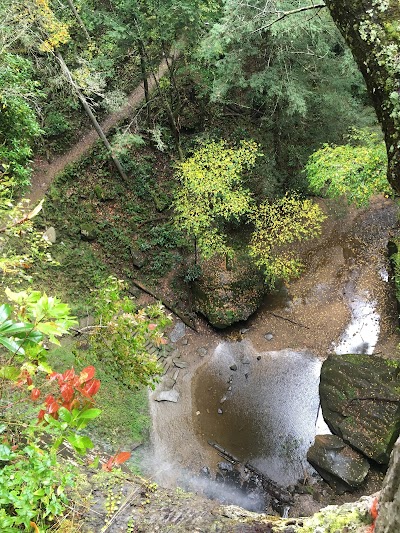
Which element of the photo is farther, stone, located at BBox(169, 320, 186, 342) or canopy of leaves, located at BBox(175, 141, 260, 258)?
stone, located at BBox(169, 320, 186, 342)

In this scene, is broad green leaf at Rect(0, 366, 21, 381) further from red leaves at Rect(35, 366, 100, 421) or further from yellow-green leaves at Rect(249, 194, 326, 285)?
yellow-green leaves at Rect(249, 194, 326, 285)

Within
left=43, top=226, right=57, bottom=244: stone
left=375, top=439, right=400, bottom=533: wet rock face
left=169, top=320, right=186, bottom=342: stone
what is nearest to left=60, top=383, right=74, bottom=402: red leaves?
left=375, top=439, right=400, bottom=533: wet rock face

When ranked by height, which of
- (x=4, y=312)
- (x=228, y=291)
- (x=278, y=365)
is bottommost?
(x=278, y=365)

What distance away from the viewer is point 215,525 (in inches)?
142

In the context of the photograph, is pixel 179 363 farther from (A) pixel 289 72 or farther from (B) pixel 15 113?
(A) pixel 289 72

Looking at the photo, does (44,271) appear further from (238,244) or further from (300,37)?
(300,37)

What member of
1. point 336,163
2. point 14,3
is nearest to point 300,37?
point 336,163

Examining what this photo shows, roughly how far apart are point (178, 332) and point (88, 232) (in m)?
4.90

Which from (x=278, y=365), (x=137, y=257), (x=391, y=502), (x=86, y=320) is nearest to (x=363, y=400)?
(x=278, y=365)

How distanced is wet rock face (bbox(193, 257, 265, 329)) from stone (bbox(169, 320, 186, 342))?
82 cm

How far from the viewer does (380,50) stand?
3.54 meters

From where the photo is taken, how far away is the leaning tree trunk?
3486mm

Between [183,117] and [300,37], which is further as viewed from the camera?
[183,117]

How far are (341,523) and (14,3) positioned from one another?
12.0 m
